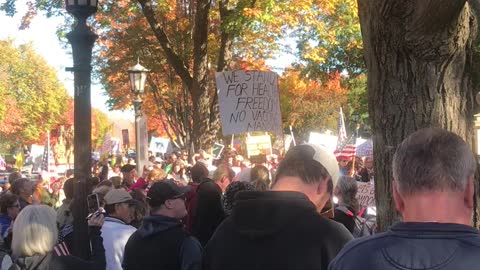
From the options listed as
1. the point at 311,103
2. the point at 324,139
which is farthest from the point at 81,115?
the point at 311,103

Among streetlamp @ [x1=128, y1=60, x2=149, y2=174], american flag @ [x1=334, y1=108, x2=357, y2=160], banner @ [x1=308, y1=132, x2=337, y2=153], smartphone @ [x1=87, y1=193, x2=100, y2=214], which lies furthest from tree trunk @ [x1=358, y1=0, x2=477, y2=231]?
american flag @ [x1=334, y1=108, x2=357, y2=160]

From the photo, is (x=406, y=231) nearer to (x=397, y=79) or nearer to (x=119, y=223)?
(x=397, y=79)

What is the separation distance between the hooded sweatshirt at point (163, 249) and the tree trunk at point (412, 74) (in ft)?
3.68

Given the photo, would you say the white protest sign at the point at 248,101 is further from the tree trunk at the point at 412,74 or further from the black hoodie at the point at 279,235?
the black hoodie at the point at 279,235

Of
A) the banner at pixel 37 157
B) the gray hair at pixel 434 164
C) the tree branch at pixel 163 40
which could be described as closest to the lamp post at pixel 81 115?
the gray hair at pixel 434 164

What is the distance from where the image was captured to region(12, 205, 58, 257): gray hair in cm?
420

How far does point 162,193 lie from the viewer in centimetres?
445

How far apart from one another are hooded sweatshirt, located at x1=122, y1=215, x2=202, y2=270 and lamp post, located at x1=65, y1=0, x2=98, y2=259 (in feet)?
3.76

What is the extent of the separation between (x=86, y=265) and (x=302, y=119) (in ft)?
179

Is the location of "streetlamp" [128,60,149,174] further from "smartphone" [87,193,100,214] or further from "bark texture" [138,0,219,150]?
"smartphone" [87,193,100,214]

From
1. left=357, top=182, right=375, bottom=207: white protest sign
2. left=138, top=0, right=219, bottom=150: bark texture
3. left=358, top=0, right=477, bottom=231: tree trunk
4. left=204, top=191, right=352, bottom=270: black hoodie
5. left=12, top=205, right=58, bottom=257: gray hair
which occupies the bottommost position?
left=357, top=182, right=375, bottom=207: white protest sign

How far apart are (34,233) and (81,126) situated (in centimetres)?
141

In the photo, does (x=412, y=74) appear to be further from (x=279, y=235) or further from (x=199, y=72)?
(x=199, y=72)

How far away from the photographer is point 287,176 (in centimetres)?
288
